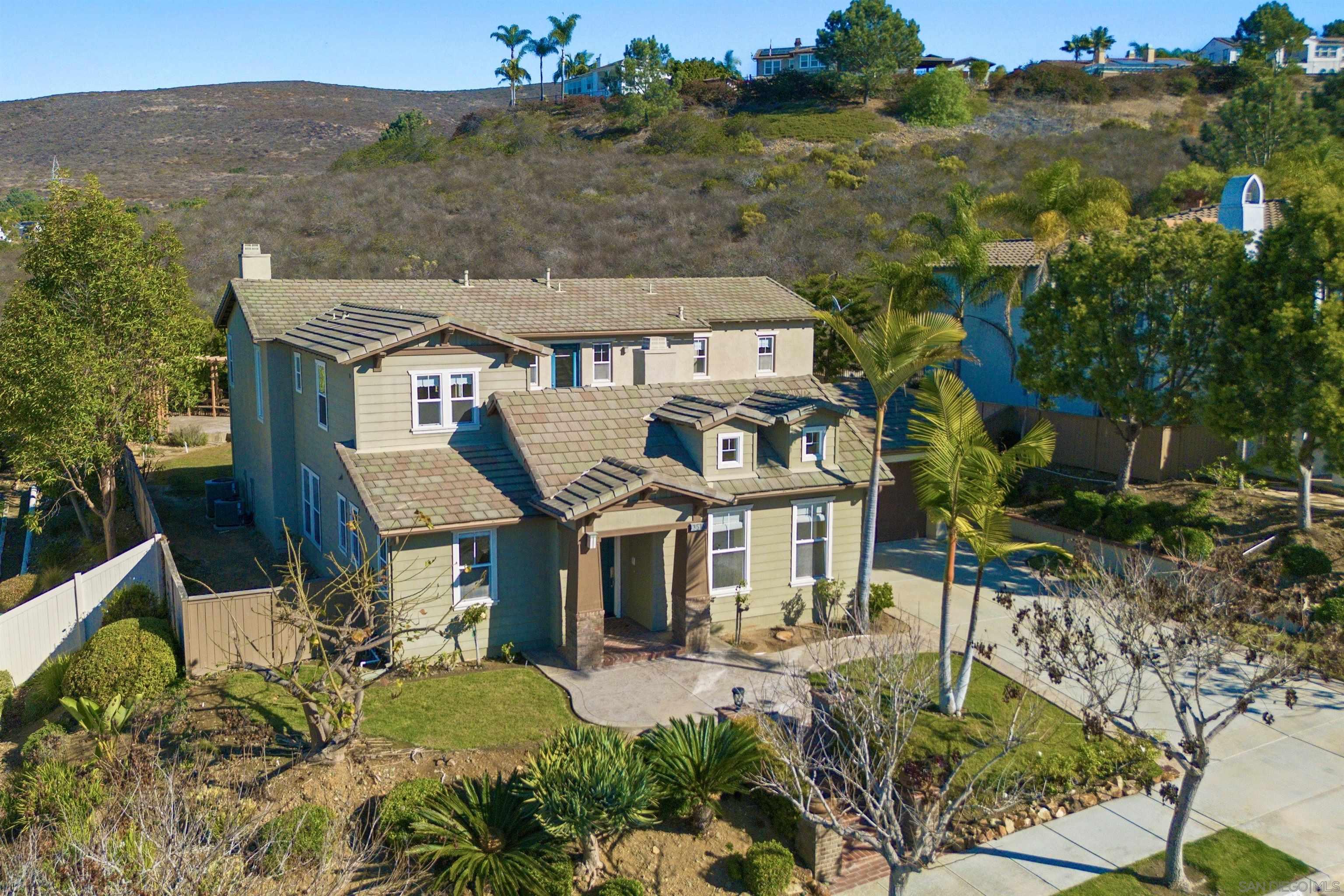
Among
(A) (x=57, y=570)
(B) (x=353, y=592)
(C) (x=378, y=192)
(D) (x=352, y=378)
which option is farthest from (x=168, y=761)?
(C) (x=378, y=192)

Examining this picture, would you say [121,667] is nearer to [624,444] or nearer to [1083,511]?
[624,444]

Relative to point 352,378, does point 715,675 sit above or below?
below

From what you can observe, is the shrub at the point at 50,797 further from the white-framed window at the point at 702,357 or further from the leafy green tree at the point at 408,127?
the leafy green tree at the point at 408,127

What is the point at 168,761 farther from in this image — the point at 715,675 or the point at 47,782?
the point at 715,675

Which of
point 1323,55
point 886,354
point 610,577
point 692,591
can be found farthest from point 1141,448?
point 1323,55

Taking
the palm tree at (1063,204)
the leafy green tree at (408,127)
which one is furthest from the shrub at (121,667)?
the leafy green tree at (408,127)

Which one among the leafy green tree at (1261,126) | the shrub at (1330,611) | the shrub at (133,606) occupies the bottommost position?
the shrub at (1330,611)

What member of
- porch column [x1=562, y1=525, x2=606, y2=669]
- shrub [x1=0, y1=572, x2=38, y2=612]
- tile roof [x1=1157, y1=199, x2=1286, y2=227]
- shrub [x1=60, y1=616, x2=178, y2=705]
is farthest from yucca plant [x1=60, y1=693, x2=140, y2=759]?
tile roof [x1=1157, y1=199, x2=1286, y2=227]
